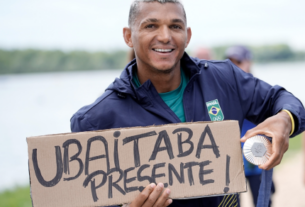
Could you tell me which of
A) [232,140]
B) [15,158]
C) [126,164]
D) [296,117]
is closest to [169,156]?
[126,164]

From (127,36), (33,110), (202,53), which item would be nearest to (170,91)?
(127,36)

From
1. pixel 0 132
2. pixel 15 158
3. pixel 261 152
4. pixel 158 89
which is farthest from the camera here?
pixel 0 132

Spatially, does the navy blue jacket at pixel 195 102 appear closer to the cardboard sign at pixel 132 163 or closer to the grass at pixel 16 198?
the cardboard sign at pixel 132 163

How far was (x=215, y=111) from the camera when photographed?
77.9 inches

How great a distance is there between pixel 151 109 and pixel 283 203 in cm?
426

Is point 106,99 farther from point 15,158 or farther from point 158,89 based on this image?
point 15,158

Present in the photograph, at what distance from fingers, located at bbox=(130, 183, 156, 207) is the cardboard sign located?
3 centimetres

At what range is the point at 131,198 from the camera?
173cm

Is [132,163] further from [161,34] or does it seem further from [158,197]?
[161,34]

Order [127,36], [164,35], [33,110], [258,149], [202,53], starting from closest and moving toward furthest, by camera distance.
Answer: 1. [258,149]
2. [164,35]
3. [127,36]
4. [202,53]
5. [33,110]

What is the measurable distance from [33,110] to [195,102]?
13.3 metres

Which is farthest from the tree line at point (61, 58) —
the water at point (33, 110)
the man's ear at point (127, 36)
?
the man's ear at point (127, 36)

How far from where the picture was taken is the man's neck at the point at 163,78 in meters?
2.05

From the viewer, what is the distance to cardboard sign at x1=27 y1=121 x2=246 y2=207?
1715 mm
